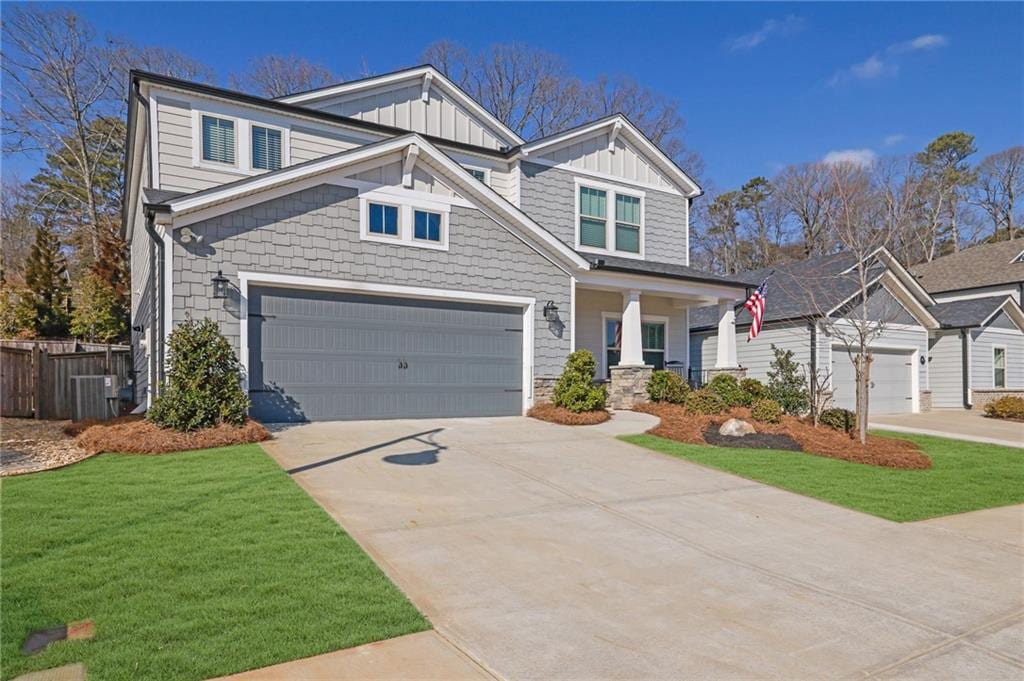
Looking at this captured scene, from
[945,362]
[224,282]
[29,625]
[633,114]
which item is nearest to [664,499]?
[29,625]

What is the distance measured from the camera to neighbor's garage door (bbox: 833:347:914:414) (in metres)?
18.2

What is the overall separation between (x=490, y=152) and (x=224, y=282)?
758 cm

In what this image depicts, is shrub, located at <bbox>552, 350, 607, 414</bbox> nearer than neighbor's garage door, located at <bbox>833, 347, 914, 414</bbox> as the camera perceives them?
Yes

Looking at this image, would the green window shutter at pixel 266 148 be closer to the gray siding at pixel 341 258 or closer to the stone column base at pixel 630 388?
the gray siding at pixel 341 258

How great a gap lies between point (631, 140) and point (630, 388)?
22.4ft

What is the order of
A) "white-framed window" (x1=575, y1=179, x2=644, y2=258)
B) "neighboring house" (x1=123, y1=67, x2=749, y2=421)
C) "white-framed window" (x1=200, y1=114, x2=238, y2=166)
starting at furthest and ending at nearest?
"white-framed window" (x1=575, y1=179, x2=644, y2=258), "white-framed window" (x1=200, y1=114, x2=238, y2=166), "neighboring house" (x1=123, y1=67, x2=749, y2=421)

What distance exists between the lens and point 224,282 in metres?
9.81

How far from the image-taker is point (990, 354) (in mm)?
21297

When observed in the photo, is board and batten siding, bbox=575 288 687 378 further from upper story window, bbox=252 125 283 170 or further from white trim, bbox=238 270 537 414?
upper story window, bbox=252 125 283 170

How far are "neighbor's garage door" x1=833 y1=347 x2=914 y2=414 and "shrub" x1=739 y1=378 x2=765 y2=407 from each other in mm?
5205

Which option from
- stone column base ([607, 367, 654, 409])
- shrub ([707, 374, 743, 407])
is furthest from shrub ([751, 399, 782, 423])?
stone column base ([607, 367, 654, 409])

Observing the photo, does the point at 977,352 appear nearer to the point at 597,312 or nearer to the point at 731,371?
the point at 731,371

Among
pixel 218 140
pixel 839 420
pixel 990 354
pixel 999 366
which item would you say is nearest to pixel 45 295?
pixel 218 140

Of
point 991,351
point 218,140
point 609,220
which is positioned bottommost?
point 991,351
